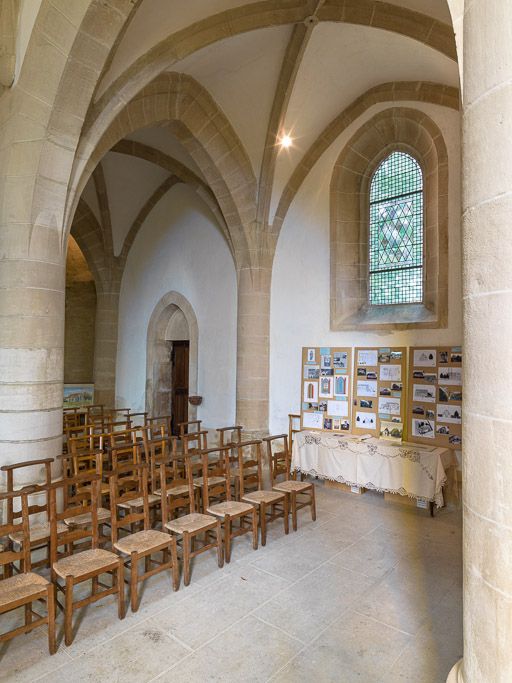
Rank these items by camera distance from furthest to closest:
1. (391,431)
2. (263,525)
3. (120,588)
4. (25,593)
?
1. (391,431)
2. (263,525)
3. (120,588)
4. (25,593)

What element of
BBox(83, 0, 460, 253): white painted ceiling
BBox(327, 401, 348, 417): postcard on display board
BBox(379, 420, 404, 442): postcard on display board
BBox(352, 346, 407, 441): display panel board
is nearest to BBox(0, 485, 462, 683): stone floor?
BBox(379, 420, 404, 442): postcard on display board

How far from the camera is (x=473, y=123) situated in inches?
53.1

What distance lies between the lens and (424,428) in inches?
232

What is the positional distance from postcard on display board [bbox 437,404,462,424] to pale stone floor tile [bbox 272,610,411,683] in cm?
316

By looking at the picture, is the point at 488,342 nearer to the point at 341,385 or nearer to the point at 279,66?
the point at 341,385

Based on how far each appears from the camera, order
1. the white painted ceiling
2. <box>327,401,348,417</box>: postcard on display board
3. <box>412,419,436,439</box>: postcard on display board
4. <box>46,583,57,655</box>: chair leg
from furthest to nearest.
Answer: <box>327,401,348,417</box>: postcard on display board < <box>412,419,436,439</box>: postcard on display board < the white painted ceiling < <box>46,583,57,655</box>: chair leg

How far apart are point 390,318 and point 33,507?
191 inches

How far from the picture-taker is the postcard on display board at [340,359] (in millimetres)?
6758

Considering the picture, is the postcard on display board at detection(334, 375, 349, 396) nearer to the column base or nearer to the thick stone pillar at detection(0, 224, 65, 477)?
the thick stone pillar at detection(0, 224, 65, 477)

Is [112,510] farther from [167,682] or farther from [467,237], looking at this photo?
[467,237]

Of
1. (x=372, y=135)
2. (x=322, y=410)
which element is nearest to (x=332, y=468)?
(x=322, y=410)

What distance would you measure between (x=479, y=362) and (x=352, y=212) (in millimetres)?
6199

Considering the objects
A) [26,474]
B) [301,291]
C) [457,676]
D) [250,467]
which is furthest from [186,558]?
[301,291]

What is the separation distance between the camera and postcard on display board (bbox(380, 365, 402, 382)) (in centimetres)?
617
